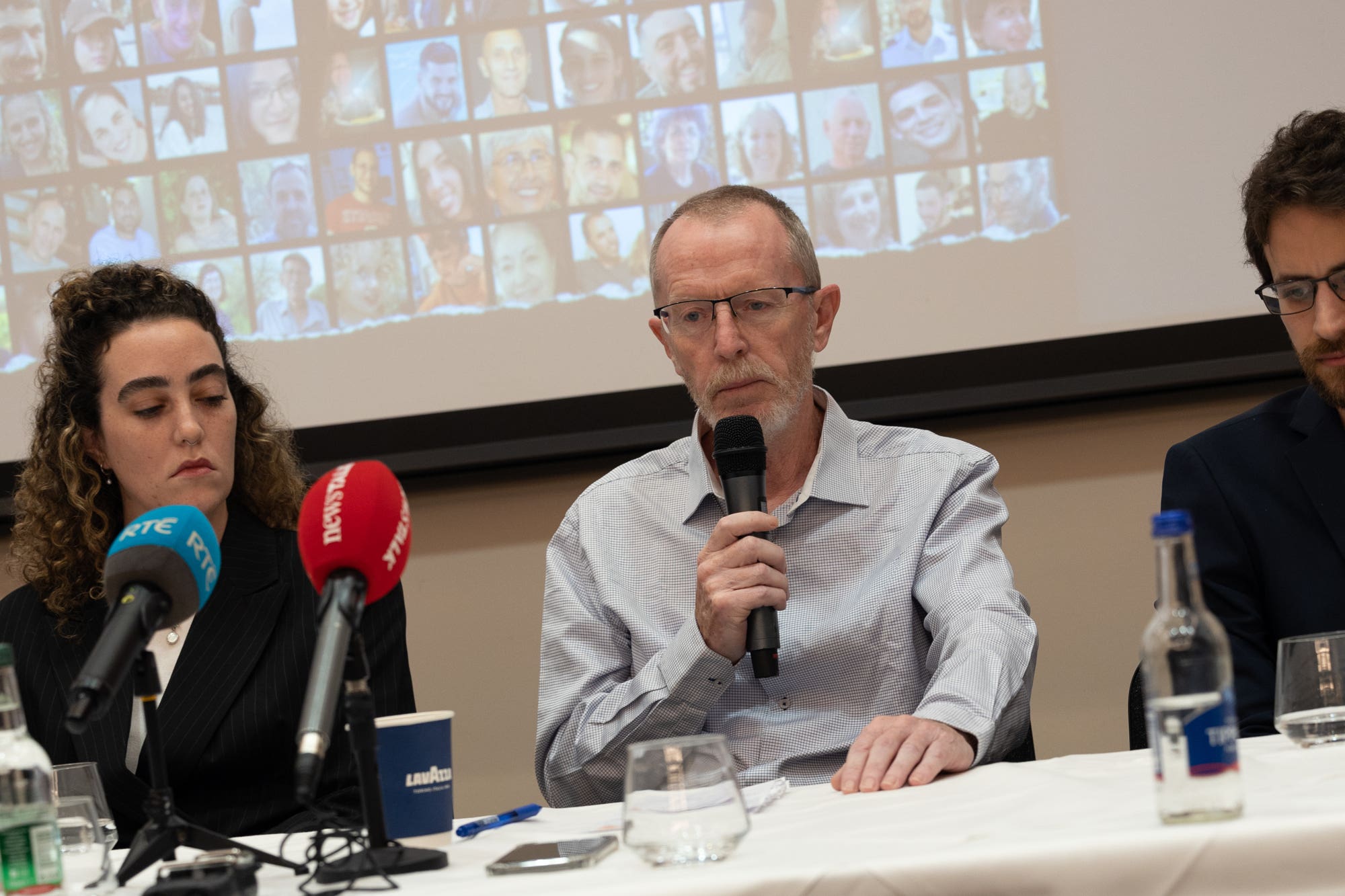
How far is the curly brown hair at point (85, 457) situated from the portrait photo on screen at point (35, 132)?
761 mm

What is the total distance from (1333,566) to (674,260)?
1.11m

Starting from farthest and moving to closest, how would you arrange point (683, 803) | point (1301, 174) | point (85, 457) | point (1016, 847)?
point (85, 457)
point (1301, 174)
point (683, 803)
point (1016, 847)

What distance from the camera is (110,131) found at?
9.84ft

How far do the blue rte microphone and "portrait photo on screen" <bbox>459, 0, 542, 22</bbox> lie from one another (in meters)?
1.92

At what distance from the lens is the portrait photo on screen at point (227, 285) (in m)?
2.97

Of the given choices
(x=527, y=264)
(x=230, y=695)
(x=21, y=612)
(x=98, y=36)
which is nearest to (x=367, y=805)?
(x=230, y=695)

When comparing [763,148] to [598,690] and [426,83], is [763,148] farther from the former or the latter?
[598,690]

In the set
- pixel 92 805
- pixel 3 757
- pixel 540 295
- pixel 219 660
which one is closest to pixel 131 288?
pixel 219 660

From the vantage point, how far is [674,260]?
215cm

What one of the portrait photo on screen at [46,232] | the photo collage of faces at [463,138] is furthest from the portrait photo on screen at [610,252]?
the portrait photo on screen at [46,232]

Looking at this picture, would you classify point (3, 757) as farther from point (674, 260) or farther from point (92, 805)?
point (674, 260)

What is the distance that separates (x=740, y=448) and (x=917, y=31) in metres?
1.54

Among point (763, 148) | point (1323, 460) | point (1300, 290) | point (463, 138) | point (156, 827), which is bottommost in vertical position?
point (156, 827)

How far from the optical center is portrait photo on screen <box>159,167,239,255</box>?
2975 mm
